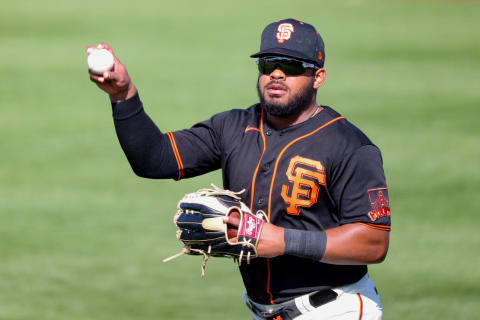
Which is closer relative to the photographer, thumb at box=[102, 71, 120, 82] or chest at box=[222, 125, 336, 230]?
thumb at box=[102, 71, 120, 82]

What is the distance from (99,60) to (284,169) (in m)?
1.06

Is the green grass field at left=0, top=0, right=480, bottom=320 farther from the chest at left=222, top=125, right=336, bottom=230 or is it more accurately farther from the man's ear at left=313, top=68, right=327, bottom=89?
the man's ear at left=313, top=68, right=327, bottom=89

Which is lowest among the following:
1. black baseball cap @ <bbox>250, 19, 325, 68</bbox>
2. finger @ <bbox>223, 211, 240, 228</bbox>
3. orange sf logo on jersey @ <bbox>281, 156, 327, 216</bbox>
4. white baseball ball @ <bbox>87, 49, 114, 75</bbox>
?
finger @ <bbox>223, 211, 240, 228</bbox>

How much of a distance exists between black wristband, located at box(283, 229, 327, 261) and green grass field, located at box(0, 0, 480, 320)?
3433mm

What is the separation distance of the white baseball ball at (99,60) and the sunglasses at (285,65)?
2.68ft

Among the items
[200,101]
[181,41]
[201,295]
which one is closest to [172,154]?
[201,295]

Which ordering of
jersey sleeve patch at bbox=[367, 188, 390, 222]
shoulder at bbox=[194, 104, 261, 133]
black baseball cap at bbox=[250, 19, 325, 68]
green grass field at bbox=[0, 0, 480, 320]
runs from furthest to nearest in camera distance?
green grass field at bbox=[0, 0, 480, 320]
shoulder at bbox=[194, 104, 261, 133]
black baseball cap at bbox=[250, 19, 325, 68]
jersey sleeve patch at bbox=[367, 188, 390, 222]

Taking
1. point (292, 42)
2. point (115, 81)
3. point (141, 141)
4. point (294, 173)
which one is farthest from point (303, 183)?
point (115, 81)

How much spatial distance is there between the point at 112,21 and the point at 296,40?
16.5 metres

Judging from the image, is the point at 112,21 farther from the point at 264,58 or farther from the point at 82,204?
the point at 264,58

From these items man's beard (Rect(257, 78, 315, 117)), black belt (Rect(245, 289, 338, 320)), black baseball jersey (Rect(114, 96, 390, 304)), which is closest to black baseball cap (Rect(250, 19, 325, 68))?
man's beard (Rect(257, 78, 315, 117))

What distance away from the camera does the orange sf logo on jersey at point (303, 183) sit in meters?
4.12

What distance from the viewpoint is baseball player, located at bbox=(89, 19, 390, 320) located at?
13.2 ft

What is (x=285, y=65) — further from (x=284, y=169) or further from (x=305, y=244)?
(x=305, y=244)
